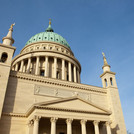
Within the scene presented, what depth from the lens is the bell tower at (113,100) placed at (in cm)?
2758

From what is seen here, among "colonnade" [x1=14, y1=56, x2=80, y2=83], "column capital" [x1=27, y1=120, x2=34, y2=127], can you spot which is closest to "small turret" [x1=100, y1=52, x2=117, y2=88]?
"colonnade" [x1=14, y1=56, x2=80, y2=83]

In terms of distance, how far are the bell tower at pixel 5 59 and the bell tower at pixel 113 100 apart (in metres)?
19.5

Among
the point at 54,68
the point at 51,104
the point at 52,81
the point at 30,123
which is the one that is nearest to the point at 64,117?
the point at 51,104

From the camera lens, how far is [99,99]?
3027 centimetres

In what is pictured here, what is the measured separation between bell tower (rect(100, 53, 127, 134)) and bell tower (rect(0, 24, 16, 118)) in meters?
19.5

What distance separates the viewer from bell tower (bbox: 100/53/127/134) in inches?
1086

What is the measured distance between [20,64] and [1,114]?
22582mm

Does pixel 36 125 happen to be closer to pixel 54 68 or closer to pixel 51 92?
pixel 51 92

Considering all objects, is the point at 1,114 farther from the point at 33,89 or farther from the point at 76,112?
the point at 76,112

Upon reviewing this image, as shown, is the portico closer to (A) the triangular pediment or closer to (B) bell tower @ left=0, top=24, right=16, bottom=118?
(A) the triangular pediment

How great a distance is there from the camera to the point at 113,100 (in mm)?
30312

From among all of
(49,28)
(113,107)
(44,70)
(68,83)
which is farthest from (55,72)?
(49,28)

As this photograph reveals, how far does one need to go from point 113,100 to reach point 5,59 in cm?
2154

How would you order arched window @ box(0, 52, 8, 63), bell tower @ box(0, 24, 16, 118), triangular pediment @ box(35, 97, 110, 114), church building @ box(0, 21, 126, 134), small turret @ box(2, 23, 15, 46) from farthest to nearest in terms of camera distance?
small turret @ box(2, 23, 15, 46)
arched window @ box(0, 52, 8, 63)
bell tower @ box(0, 24, 16, 118)
triangular pediment @ box(35, 97, 110, 114)
church building @ box(0, 21, 126, 134)
